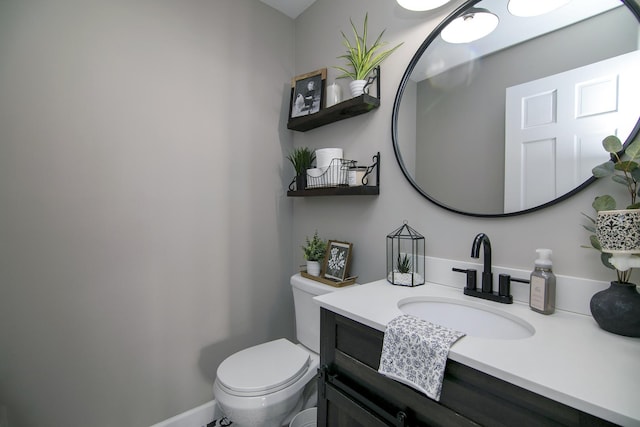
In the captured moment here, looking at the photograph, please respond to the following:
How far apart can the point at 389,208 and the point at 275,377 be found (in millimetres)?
922

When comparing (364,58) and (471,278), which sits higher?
(364,58)

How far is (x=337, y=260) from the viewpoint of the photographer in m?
1.61

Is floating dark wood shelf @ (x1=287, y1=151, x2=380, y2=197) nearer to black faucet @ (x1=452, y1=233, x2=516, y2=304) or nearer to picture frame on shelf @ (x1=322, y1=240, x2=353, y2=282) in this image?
picture frame on shelf @ (x1=322, y1=240, x2=353, y2=282)

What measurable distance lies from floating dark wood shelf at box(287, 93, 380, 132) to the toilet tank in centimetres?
91

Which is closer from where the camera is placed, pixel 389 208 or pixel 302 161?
pixel 389 208

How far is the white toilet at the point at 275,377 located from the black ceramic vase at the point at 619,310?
3.23 feet

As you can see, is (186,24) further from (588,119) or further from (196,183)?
(588,119)

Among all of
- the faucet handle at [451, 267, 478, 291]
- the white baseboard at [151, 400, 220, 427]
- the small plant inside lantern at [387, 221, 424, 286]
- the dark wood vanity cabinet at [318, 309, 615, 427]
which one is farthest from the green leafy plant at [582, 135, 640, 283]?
the white baseboard at [151, 400, 220, 427]

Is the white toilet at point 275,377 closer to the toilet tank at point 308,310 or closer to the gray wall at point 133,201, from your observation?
the toilet tank at point 308,310

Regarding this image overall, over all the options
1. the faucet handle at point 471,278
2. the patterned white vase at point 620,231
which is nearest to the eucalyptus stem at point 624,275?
the patterned white vase at point 620,231

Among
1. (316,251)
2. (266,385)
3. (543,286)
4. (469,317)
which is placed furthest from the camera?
(316,251)

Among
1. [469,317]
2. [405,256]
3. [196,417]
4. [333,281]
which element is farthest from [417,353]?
[196,417]

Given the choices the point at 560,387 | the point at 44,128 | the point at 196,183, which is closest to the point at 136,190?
the point at 196,183

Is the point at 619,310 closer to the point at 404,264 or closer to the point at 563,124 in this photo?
the point at 563,124
